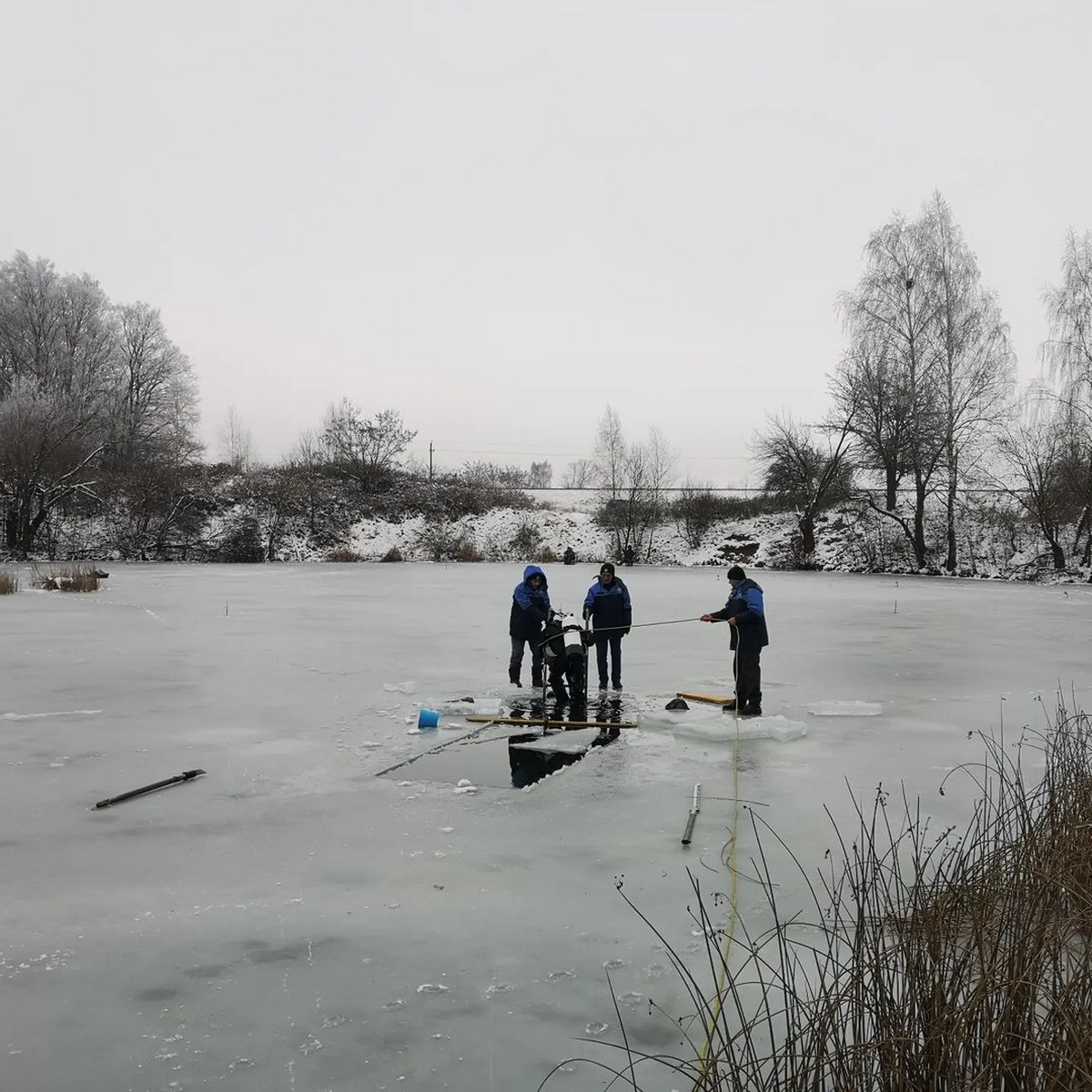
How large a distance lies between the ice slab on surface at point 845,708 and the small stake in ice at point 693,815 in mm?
2686

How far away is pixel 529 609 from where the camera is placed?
8680 millimetres

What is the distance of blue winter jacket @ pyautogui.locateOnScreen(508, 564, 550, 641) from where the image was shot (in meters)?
8.66

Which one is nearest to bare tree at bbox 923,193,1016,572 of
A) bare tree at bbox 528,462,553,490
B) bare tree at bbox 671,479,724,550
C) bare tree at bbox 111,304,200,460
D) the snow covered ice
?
bare tree at bbox 671,479,724,550

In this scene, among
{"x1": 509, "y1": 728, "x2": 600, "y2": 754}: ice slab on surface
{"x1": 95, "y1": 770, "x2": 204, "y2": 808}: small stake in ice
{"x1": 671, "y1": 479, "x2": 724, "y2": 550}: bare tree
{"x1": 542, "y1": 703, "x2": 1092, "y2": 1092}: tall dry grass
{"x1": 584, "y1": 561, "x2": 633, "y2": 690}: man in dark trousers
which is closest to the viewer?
{"x1": 542, "y1": 703, "x2": 1092, "y2": 1092}: tall dry grass

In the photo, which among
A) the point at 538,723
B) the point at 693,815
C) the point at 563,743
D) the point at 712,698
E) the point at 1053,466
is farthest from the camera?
the point at 1053,466

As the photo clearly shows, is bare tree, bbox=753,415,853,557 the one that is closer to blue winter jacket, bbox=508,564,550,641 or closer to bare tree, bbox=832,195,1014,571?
bare tree, bbox=832,195,1014,571

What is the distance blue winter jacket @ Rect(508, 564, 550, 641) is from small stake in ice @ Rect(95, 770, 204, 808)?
3.59 metres

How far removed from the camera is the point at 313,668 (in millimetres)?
9938

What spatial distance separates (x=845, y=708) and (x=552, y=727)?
268 cm

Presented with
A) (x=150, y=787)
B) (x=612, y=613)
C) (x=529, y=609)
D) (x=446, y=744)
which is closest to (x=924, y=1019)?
(x=150, y=787)

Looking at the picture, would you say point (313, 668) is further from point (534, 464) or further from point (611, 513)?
point (534, 464)

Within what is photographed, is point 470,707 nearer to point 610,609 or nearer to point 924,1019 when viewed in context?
point 610,609

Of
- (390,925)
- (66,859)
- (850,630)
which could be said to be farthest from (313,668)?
(850,630)

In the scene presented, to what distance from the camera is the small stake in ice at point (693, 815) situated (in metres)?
4.61
